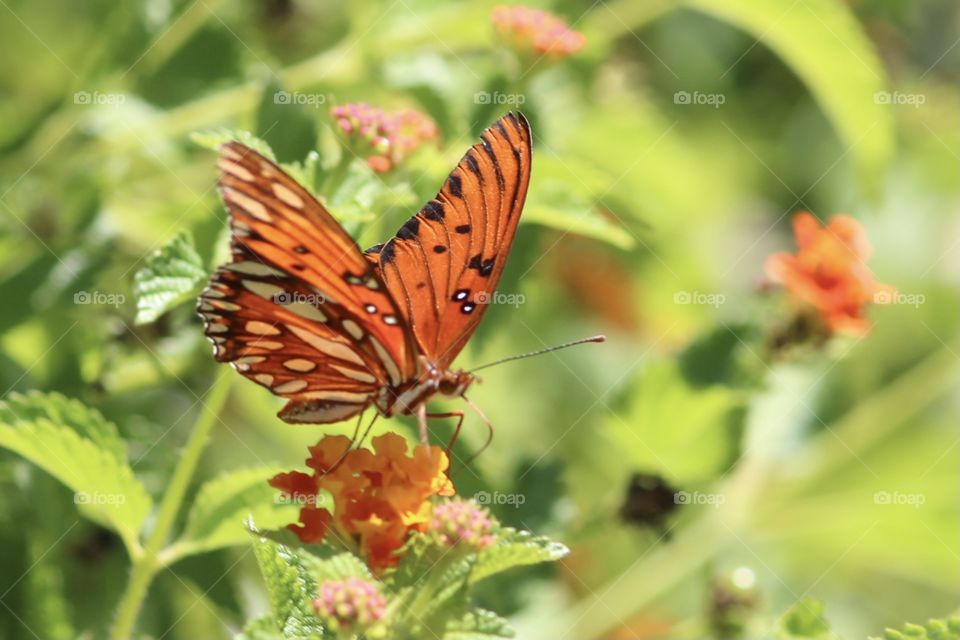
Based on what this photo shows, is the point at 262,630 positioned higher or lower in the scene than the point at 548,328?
lower

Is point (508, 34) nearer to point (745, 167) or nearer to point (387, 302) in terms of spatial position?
point (387, 302)

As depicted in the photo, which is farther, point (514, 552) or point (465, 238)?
point (465, 238)

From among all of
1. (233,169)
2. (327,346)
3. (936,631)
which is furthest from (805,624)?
(233,169)

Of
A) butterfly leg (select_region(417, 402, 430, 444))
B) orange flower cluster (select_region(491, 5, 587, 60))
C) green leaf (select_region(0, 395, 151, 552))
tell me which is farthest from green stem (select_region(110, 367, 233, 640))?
orange flower cluster (select_region(491, 5, 587, 60))

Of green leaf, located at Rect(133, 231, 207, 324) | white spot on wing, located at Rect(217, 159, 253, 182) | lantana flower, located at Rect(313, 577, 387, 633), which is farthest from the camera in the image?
green leaf, located at Rect(133, 231, 207, 324)

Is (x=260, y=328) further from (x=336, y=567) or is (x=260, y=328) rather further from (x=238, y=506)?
(x=336, y=567)

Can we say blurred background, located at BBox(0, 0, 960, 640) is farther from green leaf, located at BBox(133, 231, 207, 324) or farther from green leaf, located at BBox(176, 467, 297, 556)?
green leaf, located at BBox(176, 467, 297, 556)
